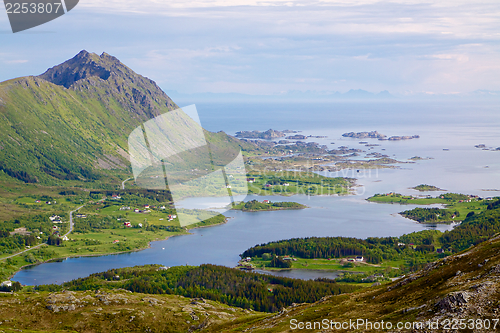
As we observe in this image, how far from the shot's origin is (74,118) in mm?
148875

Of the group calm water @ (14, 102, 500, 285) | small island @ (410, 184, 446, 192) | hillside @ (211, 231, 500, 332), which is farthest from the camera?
small island @ (410, 184, 446, 192)

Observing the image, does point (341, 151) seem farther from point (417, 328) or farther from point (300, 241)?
point (417, 328)

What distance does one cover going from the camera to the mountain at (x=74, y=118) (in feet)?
403

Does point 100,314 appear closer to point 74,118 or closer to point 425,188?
point 425,188

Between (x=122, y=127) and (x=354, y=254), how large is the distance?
121 meters

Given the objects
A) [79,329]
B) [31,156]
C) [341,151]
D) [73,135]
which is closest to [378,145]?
[341,151]

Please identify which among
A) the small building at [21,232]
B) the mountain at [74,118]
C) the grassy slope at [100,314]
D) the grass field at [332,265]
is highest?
the mountain at [74,118]

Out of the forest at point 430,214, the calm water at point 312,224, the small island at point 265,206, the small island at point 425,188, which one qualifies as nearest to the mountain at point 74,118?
the small island at point 265,206

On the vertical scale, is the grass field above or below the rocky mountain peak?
below

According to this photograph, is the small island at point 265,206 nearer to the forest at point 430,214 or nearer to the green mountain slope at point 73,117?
the forest at point 430,214

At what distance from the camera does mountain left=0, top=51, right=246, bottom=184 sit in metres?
123

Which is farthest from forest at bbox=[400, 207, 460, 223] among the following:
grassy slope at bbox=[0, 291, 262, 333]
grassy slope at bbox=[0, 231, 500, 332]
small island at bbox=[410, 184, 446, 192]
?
grassy slope at bbox=[0, 291, 262, 333]

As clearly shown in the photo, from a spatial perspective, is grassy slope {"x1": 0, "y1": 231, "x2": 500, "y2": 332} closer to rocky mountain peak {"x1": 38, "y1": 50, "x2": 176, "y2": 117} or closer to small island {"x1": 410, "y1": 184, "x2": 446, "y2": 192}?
small island {"x1": 410, "y1": 184, "x2": 446, "y2": 192}

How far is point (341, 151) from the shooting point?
538 feet
